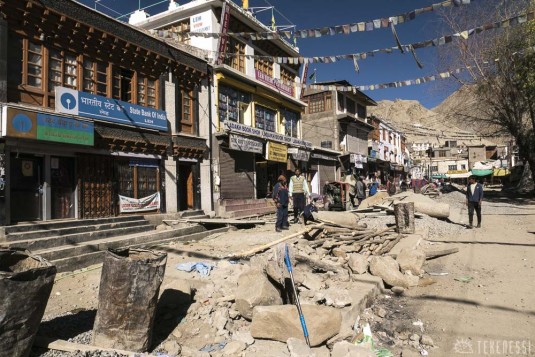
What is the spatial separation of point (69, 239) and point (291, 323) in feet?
24.1

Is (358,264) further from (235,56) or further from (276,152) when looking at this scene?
(235,56)

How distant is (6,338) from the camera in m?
3.34

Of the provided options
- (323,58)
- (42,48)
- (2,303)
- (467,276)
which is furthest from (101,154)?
(467,276)

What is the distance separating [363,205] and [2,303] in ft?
49.5

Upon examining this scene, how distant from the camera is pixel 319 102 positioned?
3222 cm

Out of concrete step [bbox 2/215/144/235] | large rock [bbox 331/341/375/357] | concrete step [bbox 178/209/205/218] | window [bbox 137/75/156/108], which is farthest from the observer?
concrete step [bbox 178/209/205/218]

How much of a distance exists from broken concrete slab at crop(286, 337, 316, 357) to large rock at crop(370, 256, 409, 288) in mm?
3519

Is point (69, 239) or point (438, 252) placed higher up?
point (69, 239)

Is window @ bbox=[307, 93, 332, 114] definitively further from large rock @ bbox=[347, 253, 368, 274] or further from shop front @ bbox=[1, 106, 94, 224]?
large rock @ bbox=[347, 253, 368, 274]

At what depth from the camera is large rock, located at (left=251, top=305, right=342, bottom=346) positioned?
4371mm

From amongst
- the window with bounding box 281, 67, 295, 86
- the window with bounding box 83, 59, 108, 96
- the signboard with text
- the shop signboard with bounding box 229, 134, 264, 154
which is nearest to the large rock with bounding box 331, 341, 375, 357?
the window with bounding box 83, 59, 108, 96

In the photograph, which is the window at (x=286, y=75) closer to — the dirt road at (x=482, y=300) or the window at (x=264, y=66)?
the window at (x=264, y=66)

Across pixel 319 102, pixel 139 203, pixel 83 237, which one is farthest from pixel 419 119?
pixel 83 237

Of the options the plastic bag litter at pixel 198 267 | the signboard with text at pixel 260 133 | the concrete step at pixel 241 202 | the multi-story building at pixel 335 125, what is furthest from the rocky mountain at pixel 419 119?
the plastic bag litter at pixel 198 267
